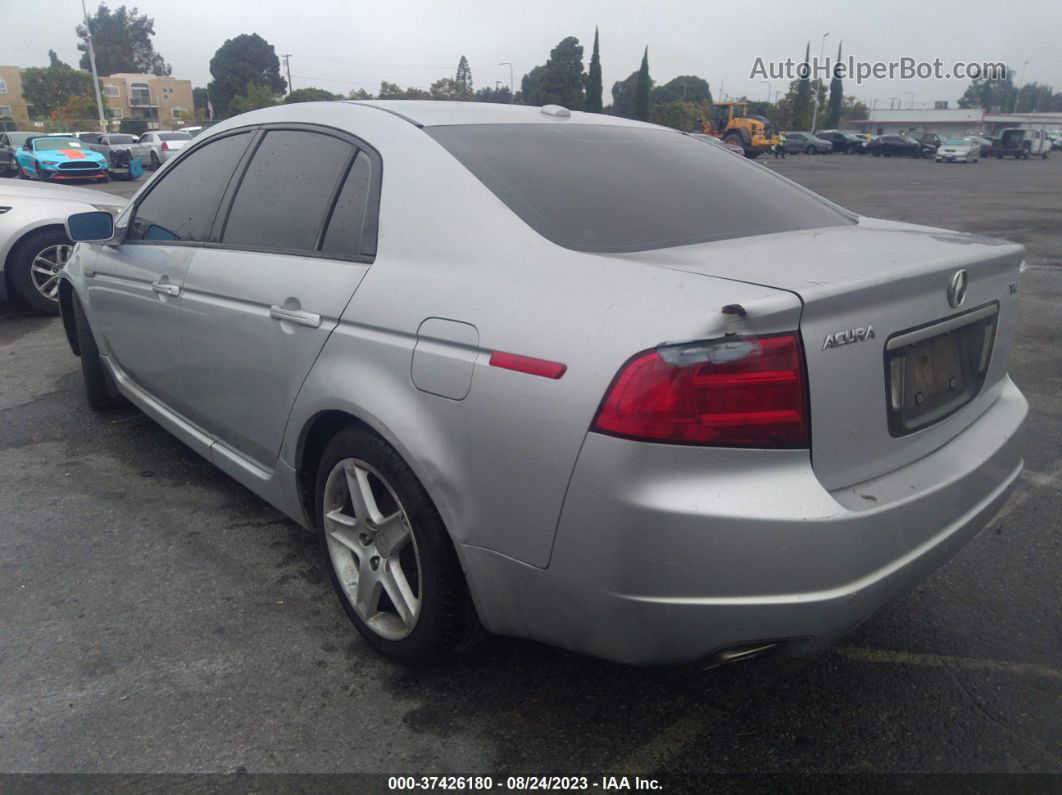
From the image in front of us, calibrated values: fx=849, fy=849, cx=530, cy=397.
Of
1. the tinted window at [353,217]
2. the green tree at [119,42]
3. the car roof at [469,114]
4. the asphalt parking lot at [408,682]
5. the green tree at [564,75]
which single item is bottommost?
the asphalt parking lot at [408,682]

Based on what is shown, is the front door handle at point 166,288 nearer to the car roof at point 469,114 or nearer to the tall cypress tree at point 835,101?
the car roof at point 469,114

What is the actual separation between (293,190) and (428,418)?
126cm

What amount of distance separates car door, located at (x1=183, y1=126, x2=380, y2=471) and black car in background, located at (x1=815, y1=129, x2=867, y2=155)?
6413 centimetres

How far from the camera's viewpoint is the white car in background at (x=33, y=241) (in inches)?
284

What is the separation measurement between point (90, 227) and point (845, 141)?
64.2 meters

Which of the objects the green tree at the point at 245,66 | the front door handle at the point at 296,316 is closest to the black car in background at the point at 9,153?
the front door handle at the point at 296,316

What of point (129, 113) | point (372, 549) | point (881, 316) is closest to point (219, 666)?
point (372, 549)

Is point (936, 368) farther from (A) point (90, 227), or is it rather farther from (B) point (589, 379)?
(A) point (90, 227)

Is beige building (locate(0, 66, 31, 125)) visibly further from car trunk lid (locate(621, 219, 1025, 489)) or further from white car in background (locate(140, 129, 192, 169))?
car trunk lid (locate(621, 219, 1025, 489))

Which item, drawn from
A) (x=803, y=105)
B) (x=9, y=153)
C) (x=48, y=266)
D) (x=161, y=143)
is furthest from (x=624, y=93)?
(x=48, y=266)

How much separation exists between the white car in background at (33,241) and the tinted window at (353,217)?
550 centimetres

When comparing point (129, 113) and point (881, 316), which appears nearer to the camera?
point (881, 316)

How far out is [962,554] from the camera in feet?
10.7

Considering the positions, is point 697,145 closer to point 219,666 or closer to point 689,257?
point 689,257
